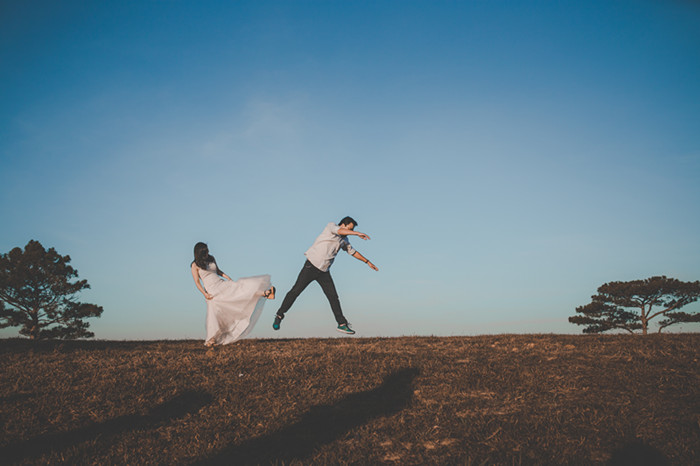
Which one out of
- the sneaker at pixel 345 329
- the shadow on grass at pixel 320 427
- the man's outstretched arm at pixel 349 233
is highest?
the man's outstretched arm at pixel 349 233

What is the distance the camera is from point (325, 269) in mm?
11086

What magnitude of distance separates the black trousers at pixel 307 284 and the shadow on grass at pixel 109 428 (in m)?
4.52

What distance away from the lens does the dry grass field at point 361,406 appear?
192 inches

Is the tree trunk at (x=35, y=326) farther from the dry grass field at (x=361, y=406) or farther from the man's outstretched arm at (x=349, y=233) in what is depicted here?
the man's outstretched arm at (x=349, y=233)

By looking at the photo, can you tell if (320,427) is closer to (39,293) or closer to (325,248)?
(325,248)

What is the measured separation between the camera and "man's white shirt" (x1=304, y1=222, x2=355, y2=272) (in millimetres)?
10984

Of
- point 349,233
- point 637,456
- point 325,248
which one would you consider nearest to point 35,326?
point 325,248

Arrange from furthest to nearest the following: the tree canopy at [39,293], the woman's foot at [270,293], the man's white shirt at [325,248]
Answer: the tree canopy at [39,293]
the man's white shirt at [325,248]
the woman's foot at [270,293]

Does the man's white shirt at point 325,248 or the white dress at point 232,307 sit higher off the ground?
the man's white shirt at point 325,248

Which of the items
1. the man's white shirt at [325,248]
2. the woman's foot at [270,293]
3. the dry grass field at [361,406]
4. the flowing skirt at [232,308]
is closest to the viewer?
the dry grass field at [361,406]

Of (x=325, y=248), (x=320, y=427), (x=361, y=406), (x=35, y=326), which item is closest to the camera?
(x=320, y=427)

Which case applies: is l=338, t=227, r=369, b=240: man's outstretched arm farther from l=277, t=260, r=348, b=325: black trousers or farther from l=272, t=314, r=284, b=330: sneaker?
l=272, t=314, r=284, b=330: sneaker

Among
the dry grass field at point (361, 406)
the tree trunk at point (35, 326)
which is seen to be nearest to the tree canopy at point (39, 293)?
the tree trunk at point (35, 326)

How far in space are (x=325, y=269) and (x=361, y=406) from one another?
5.24 meters
